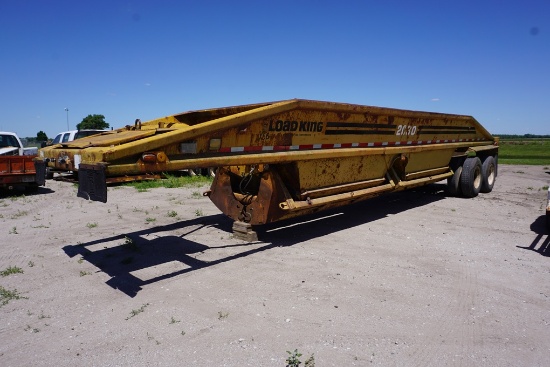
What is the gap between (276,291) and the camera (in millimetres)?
4410

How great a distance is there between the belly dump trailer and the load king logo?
1 centimetres

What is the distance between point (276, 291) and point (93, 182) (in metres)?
2.14

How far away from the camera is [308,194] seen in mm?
6258

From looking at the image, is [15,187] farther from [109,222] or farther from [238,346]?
[238,346]

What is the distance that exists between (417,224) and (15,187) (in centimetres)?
1010

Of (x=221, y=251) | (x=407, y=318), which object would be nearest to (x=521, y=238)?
(x=407, y=318)

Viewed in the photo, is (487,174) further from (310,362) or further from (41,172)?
(41,172)

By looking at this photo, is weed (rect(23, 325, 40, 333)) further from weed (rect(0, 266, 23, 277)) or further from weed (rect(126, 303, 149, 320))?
weed (rect(0, 266, 23, 277))

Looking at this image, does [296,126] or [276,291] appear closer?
[276,291]

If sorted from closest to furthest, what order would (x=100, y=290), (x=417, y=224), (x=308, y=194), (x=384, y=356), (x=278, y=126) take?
(x=384, y=356) < (x=100, y=290) < (x=278, y=126) < (x=308, y=194) < (x=417, y=224)

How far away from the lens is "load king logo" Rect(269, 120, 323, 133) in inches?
218

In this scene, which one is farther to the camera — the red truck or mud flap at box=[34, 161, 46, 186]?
the red truck

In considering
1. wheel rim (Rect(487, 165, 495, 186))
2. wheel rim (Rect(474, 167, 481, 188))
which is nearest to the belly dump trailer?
wheel rim (Rect(474, 167, 481, 188))

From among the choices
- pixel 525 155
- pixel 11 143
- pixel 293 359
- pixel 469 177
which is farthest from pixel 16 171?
pixel 525 155
